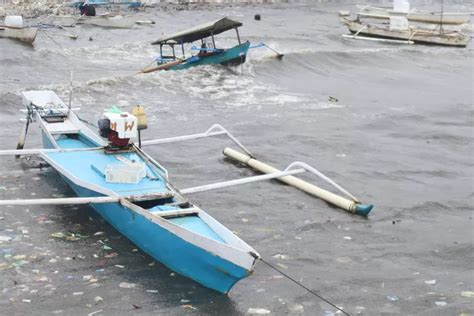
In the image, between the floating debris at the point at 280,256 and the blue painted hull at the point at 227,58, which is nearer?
the floating debris at the point at 280,256

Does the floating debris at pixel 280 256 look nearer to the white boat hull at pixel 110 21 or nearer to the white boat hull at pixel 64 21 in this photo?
the white boat hull at pixel 110 21

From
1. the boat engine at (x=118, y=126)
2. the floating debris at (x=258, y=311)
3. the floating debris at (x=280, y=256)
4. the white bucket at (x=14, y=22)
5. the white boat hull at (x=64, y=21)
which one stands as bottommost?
the floating debris at (x=280, y=256)

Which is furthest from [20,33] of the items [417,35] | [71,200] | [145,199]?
[145,199]

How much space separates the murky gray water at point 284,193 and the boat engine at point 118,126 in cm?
125

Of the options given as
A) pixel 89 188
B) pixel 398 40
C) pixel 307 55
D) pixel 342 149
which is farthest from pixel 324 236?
pixel 398 40

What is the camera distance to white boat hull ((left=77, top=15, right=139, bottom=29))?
130ft

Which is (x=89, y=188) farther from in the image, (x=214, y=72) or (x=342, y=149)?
(x=214, y=72)

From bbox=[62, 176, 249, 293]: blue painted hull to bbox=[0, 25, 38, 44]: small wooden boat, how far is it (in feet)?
78.2

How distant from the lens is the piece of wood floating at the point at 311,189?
10.3 m

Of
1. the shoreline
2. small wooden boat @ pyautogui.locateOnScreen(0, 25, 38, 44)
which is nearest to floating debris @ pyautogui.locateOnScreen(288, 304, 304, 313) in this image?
small wooden boat @ pyautogui.locateOnScreen(0, 25, 38, 44)

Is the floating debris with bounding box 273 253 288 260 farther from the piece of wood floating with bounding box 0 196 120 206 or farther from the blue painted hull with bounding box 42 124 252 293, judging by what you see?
the piece of wood floating with bounding box 0 196 120 206

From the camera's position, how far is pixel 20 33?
1214 inches

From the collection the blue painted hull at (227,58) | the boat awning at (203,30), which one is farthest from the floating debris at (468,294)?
the blue painted hull at (227,58)

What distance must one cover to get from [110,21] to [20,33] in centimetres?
944
